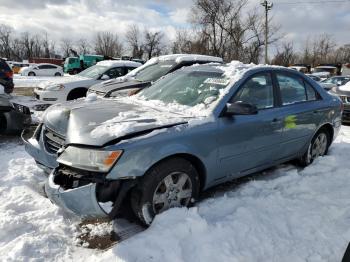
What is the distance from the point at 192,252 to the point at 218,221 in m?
Answer: 0.58

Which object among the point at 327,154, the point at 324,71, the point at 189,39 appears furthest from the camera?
the point at 189,39

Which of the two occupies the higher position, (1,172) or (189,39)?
(189,39)

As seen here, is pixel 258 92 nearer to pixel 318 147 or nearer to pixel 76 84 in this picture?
pixel 318 147

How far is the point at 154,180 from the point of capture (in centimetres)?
312

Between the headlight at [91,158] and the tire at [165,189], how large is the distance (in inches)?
14.1

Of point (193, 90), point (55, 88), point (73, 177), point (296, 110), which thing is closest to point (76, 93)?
point (55, 88)

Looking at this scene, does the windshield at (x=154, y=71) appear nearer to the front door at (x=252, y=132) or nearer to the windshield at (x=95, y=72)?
the windshield at (x=95, y=72)

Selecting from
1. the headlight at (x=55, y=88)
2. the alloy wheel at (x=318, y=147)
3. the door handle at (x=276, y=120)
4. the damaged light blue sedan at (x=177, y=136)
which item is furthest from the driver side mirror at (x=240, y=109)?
the headlight at (x=55, y=88)

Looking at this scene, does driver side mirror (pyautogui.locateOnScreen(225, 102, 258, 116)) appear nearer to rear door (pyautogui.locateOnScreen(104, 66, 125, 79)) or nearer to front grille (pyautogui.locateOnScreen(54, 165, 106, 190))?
front grille (pyautogui.locateOnScreen(54, 165, 106, 190))

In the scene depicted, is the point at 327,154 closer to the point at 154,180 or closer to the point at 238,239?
the point at 238,239

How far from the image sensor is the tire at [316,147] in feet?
16.9

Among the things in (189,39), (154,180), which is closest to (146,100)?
(154,180)

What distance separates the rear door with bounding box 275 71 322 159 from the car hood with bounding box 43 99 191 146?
5.42 ft

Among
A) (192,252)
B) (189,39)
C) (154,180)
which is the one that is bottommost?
(192,252)
